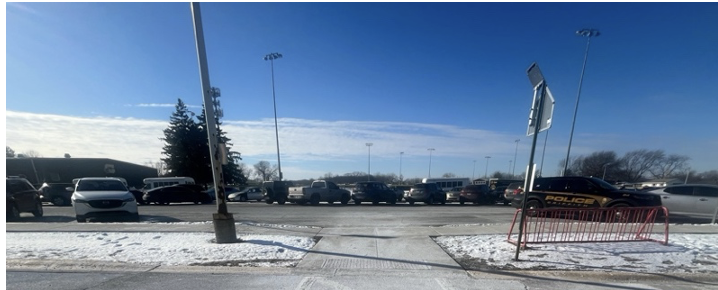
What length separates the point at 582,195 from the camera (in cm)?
1348

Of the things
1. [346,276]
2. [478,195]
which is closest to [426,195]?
[478,195]

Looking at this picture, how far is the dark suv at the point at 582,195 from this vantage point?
12773mm

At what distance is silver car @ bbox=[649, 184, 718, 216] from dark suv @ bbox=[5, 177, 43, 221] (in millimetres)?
23070

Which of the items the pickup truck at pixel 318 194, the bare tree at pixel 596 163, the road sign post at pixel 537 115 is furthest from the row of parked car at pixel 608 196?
the bare tree at pixel 596 163

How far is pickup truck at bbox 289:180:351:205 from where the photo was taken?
24672mm

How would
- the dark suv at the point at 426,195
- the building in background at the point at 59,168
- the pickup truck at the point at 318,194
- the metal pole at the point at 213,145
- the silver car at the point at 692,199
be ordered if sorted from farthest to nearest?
the building in background at the point at 59,168, the dark suv at the point at 426,195, the pickup truck at the point at 318,194, the silver car at the point at 692,199, the metal pole at the point at 213,145

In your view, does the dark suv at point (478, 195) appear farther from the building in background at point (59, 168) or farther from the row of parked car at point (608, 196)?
the building in background at point (59, 168)

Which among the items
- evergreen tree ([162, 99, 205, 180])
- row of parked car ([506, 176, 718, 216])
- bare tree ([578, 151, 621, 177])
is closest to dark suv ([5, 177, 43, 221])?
row of parked car ([506, 176, 718, 216])

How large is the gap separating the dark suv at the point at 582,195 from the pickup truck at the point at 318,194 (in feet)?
43.7

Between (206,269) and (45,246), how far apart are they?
4274 mm

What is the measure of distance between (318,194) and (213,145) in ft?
54.9

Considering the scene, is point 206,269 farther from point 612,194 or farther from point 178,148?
point 178,148

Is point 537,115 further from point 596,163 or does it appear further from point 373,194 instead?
point 596,163

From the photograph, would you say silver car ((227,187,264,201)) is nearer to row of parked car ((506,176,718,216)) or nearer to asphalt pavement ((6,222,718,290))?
row of parked car ((506,176,718,216))
